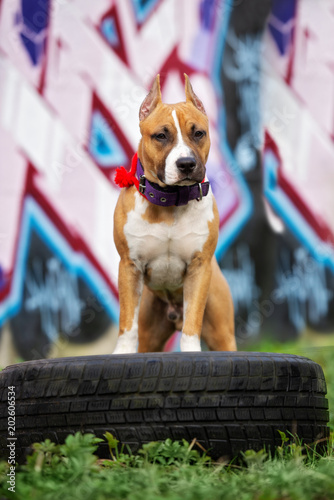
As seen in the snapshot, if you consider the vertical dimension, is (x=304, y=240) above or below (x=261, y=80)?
below

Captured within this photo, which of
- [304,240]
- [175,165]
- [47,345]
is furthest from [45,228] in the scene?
[175,165]

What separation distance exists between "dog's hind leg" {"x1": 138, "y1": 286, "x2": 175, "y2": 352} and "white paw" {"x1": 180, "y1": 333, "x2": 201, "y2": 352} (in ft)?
1.75

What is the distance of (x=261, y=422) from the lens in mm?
2463

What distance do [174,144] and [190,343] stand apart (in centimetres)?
87

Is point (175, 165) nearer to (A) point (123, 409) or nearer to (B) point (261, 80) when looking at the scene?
(A) point (123, 409)

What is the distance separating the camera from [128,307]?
3051 millimetres

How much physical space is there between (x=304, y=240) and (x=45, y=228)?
8.29 feet

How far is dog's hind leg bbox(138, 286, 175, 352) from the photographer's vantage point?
3.51 metres

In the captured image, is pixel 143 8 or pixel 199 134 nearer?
pixel 199 134

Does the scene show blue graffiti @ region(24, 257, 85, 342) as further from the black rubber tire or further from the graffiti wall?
the black rubber tire

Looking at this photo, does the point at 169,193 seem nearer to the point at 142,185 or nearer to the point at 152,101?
the point at 142,185

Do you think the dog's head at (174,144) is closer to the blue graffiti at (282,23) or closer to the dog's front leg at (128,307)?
the dog's front leg at (128,307)

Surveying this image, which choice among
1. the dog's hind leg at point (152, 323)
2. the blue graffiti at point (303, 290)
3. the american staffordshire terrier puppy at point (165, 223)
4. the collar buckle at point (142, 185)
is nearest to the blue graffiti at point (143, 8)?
the blue graffiti at point (303, 290)

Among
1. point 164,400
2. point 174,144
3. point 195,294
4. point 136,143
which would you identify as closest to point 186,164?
point 174,144
